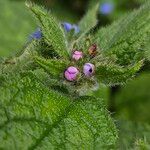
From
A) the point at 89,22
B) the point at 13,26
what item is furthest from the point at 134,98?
the point at 89,22

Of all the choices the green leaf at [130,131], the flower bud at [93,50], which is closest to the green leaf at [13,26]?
the green leaf at [130,131]

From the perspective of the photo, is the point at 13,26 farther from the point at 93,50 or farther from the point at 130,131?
the point at 93,50

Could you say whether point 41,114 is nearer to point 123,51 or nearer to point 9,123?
point 9,123

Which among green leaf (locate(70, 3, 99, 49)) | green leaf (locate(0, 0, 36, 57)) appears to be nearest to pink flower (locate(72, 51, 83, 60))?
green leaf (locate(70, 3, 99, 49))

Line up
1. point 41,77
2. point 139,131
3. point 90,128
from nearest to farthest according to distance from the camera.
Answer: point 90,128, point 41,77, point 139,131

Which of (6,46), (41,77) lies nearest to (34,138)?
(41,77)

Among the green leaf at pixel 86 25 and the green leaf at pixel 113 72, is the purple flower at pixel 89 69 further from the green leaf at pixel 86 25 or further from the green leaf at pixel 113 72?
the green leaf at pixel 86 25
